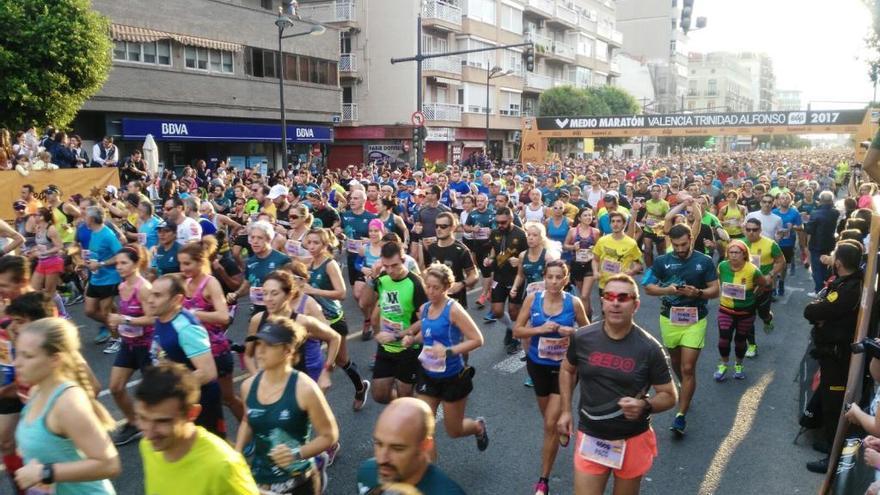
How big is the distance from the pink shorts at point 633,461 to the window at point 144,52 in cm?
2620

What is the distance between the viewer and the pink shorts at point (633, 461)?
371cm

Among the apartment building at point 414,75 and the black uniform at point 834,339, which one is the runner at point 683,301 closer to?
the black uniform at point 834,339

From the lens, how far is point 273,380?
3525mm

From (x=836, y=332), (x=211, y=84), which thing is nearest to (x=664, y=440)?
(x=836, y=332)

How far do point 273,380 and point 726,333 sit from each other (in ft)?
17.2

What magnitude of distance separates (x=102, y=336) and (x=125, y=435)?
11.2 ft

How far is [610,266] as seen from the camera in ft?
25.6

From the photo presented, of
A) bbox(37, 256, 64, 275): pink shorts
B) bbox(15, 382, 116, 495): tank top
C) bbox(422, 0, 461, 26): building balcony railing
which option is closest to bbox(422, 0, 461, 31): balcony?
bbox(422, 0, 461, 26): building balcony railing

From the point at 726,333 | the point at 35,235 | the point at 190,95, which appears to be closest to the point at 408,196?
the point at 35,235

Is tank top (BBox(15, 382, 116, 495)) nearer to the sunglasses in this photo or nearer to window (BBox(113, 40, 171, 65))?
the sunglasses

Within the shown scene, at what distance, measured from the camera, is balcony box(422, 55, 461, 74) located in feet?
136

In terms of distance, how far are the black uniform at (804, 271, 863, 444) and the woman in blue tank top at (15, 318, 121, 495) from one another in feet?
16.4

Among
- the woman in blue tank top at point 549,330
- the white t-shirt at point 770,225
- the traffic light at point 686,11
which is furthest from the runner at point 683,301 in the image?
the traffic light at point 686,11

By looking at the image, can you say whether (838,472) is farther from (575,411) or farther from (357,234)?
(357,234)
